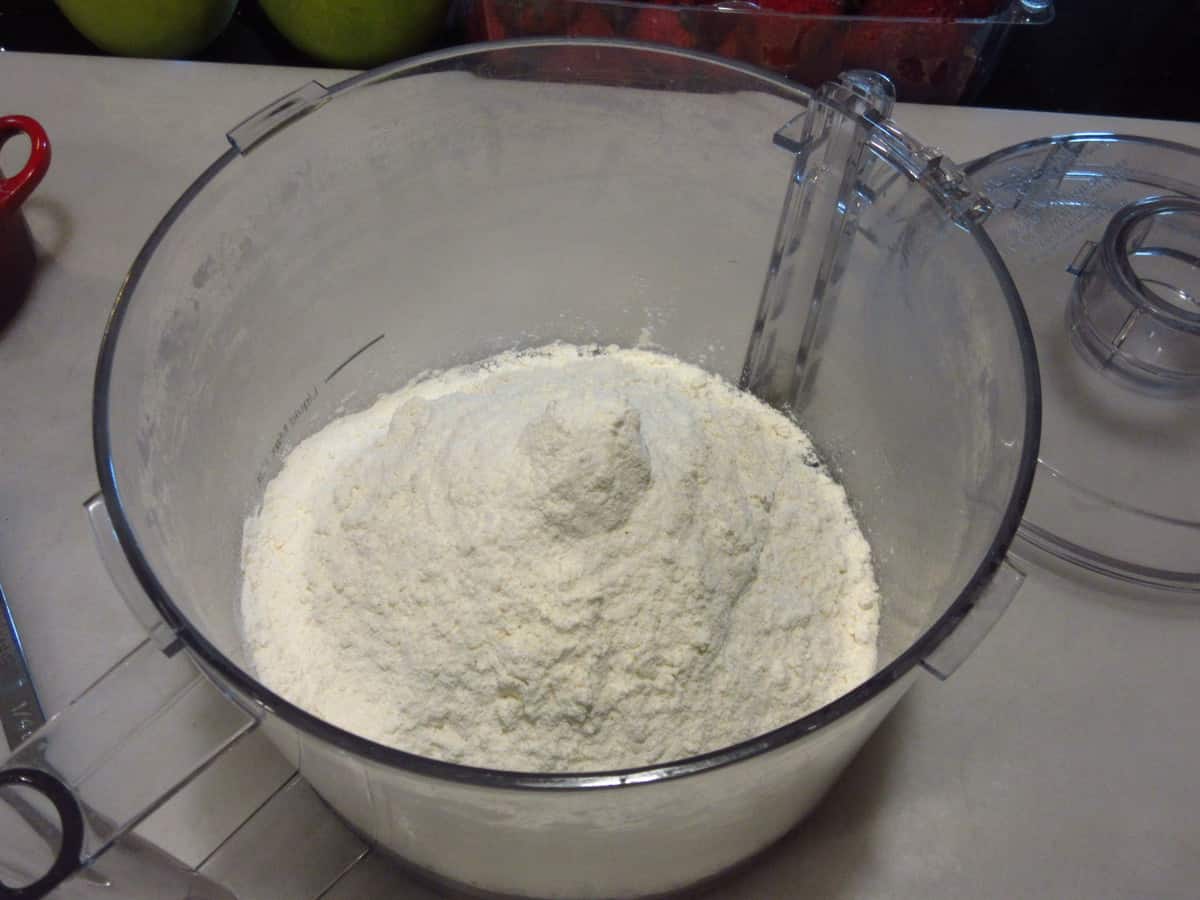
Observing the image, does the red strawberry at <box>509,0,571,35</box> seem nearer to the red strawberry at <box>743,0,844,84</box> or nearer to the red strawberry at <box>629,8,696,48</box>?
the red strawberry at <box>629,8,696,48</box>

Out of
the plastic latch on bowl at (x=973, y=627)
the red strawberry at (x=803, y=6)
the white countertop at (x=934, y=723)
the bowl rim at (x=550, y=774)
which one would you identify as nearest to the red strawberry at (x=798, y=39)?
the red strawberry at (x=803, y=6)

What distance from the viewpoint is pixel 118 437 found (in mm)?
547

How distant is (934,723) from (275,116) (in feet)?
1.98

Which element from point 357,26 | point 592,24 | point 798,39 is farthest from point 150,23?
point 798,39

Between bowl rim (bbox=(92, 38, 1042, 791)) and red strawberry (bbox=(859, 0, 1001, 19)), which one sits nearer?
bowl rim (bbox=(92, 38, 1042, 791))

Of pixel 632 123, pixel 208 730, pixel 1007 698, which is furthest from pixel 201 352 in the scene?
pixel 1007 698

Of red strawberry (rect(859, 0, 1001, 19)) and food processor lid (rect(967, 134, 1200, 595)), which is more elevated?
red strawberry (rect(859, 0, 1001, 19))

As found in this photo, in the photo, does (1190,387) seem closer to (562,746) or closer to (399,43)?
(562,746)

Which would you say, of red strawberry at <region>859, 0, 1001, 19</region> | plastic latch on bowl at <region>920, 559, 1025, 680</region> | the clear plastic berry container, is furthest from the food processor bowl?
red strawberry at <region>859, 0, 1001, 19</region>

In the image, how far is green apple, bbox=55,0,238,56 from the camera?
0.97 m

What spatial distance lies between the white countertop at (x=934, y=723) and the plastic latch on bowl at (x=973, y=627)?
0.22 meters

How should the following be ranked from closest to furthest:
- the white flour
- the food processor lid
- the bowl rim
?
1. the bowl rim
2. the white flour
3. the food processor lid

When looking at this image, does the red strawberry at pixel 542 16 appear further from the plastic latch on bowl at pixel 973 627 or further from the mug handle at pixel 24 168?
the plastic latch on bowl at pixel 973 627

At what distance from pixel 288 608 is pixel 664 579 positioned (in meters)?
0.24
